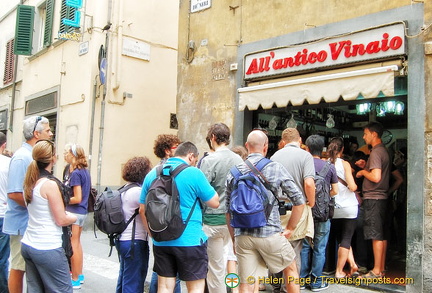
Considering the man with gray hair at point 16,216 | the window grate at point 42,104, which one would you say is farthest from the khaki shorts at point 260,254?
the window grate at point 42,104

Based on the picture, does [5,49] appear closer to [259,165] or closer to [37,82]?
[37,82]

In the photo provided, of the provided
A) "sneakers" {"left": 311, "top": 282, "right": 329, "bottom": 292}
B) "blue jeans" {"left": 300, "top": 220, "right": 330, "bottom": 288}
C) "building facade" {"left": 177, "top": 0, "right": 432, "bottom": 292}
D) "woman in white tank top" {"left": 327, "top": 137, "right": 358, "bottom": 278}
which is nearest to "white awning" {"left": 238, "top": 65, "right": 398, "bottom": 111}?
"building facade" {"left": 177, "top": 0, "right": 432, "bottom": 292}

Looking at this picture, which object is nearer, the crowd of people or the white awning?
the crowd of people

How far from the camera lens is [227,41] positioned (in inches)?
285

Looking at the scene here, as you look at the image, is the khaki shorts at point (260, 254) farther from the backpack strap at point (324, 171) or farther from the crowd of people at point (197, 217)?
the backpack strap at point (324, 171)

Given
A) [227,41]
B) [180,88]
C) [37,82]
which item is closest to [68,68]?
[37,82]

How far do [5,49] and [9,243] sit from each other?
12074mm

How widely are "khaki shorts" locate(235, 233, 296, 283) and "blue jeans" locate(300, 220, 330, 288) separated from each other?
1572 millimetres

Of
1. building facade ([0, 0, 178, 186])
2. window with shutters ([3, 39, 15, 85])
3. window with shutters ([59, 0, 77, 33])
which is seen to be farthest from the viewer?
window with shutters ([3, 39, 15, 85])

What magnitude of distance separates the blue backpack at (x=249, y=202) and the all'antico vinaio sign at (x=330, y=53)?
2924mm

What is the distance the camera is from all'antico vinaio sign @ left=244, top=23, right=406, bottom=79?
5305 mm

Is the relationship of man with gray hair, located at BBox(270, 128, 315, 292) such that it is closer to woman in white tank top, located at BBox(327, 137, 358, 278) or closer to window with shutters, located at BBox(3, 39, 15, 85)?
woman in white tank top, located at BBox(327, 137, 358, 278)

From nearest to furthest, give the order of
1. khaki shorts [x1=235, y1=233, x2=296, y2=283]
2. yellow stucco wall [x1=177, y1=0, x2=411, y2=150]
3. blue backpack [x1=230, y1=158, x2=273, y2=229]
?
blue backpack [x1=230, y1=158, x2=273, y2=229] < khaki shorts [x1=235, y1=233, x2=296, y2=283] < yellow stucco wall [x1=177, y1=0, x2=411, y2=150]

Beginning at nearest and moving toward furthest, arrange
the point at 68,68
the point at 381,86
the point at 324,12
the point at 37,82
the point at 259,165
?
the point at 259,165 < the point at 381,86 < the point at 324,12 < the point at 68,68 < the point at 37,82
